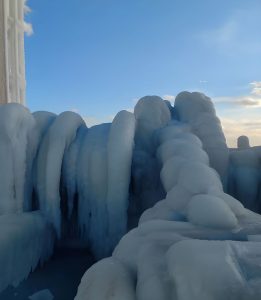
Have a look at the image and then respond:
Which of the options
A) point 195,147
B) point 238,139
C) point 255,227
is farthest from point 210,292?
point 238,139

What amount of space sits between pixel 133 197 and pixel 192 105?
2.19 meters

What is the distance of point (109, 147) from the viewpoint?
5051mm

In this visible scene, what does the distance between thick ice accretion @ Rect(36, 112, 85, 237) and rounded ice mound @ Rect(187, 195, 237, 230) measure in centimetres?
239

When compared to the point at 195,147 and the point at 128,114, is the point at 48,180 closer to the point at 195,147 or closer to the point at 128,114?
the point at 128,114

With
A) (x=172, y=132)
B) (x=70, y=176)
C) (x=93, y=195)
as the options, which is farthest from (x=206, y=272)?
(x=172, y=132)

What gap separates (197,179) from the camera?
367 cm

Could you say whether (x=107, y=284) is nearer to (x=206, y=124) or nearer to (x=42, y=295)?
(x=42, y=295)

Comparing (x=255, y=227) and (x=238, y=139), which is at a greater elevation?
(x=238, y=139)

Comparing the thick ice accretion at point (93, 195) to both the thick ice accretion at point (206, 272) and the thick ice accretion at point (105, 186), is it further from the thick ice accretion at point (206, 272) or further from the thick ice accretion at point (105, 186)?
the thick ice accretion at point (206, 272)

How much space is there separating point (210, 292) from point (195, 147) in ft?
11.2

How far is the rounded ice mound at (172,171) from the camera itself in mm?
4289

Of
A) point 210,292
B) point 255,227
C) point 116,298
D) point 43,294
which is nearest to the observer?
point 210,292

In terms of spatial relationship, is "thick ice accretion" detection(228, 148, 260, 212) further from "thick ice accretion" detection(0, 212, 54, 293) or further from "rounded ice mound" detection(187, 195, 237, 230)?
"rounded ice mound" detection(187, 195, 237, 230)

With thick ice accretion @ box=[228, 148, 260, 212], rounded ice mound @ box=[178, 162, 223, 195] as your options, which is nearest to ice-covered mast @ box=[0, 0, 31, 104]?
thick ice accretion @ box=[228, 148, 260, 212]
